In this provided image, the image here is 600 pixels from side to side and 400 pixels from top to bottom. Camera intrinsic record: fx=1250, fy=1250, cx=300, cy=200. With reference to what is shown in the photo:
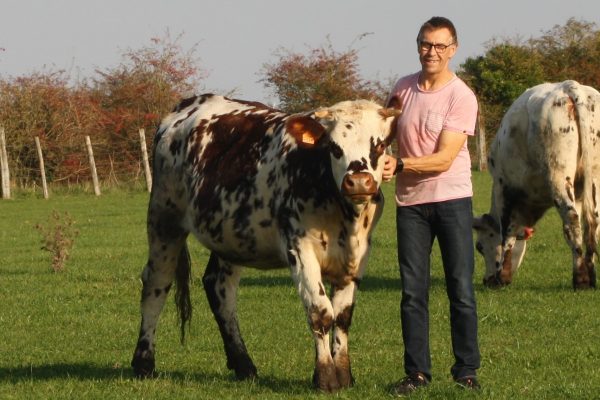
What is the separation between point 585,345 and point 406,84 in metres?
3.10

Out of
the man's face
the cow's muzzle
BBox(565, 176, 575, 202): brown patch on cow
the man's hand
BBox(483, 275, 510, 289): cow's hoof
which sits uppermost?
the man's face

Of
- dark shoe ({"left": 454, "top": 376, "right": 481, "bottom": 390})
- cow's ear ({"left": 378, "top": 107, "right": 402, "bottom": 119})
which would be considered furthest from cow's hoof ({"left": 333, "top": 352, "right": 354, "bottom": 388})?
cow's ear ({"left": 378, "top": 107, "right": 402, "bottom": 119})

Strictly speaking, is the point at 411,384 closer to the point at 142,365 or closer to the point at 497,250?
the point at 142,365

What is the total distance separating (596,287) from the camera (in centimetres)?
1308

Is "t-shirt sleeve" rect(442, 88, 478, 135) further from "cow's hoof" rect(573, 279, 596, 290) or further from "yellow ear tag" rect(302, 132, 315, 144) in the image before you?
"cow's hoof" rect(573, 279, 596, 290)

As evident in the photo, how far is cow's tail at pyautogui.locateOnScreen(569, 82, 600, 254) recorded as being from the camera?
1297cm

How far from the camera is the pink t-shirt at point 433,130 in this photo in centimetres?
732

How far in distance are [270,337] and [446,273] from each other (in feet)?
10.9

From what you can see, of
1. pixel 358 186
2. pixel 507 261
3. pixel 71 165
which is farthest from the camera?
pixel 71 165

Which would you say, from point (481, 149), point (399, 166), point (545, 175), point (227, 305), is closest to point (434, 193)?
point (399, 166)

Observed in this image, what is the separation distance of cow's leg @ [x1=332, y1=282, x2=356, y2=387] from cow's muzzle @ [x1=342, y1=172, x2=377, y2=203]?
939 mm

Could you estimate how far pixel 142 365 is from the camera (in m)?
8.89

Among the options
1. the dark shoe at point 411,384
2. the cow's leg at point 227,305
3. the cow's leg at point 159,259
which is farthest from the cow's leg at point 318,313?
the cow's leg at point 159,259

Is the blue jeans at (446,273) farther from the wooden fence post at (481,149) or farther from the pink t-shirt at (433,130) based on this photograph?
the wooden fence post at (481,149)
